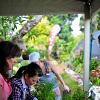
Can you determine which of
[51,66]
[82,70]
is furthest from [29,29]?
[82,70]

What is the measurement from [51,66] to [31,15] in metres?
0.75

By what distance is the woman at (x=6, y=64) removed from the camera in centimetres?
280

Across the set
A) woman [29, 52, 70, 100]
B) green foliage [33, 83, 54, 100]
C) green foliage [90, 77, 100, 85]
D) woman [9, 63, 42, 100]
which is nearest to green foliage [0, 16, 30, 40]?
woman [29, 52, 70, 100]

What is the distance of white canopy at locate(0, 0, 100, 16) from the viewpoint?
4922 millimetres

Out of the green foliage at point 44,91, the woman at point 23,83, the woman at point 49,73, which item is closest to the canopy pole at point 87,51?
the woman at point 49,73

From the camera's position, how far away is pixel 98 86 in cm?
505

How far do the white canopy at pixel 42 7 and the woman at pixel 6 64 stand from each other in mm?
1606

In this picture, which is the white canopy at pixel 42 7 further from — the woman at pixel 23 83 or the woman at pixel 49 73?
the woman at pixel 23 83

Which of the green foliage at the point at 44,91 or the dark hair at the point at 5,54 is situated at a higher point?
the dark hair at the point at 5,54

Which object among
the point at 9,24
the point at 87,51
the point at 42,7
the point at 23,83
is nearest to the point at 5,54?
the point at 23,83

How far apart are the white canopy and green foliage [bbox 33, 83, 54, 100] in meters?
0.97

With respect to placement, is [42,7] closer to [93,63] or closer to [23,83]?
[93,63]

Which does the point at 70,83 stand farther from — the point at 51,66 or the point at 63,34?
the point at 63,34

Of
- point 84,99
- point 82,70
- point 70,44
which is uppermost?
point 70,44
